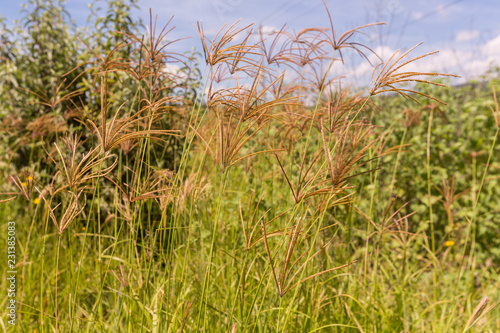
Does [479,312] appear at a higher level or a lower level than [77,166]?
lower

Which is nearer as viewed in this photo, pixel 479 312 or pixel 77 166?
pixel 479 312

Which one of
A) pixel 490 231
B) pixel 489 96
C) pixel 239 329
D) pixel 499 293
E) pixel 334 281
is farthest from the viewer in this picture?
pixel 489 96

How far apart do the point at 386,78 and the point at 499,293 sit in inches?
111

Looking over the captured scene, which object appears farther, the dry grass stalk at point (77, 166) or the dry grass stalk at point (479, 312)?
the dry grass stalk at point (77, 166)

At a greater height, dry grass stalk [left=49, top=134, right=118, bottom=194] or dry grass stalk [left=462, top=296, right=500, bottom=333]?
dry grass stalk [left=49, top=134, right=118, bottom=194]

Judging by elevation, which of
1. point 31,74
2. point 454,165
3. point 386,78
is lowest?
point 454,165

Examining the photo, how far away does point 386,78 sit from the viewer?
958 mm

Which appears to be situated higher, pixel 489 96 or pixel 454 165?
pixel 489 96

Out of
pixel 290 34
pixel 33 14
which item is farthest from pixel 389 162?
pixel 33 14

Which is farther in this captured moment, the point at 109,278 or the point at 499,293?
the point at 499,293

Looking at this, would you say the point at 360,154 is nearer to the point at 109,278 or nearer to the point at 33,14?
the point at 109,278

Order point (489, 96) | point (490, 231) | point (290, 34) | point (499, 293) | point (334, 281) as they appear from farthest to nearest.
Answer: point (489, 96), point (490, 231), point (499, 293), point (334, 281), point (290, 34)

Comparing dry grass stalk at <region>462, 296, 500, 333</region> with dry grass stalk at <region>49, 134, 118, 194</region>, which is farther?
dry grass stalk at <region>49, 134, 118, 194</region>

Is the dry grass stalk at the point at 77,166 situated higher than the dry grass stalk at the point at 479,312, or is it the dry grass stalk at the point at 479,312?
the dry grass stalk at the point at 77,166
